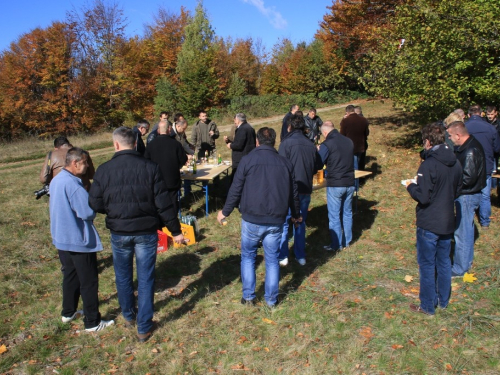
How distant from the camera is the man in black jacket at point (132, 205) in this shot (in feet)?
12.2

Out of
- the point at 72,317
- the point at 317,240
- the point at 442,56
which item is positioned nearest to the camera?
the point at 72,317

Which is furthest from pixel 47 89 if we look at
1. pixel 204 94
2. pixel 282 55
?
pixel 282 55

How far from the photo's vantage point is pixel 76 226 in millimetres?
4027

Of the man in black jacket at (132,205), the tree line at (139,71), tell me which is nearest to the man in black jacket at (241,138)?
the man in black jacket at (132,205)

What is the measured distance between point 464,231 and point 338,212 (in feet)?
5.66

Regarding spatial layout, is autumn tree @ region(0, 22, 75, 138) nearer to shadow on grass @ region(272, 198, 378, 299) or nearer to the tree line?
the tree line

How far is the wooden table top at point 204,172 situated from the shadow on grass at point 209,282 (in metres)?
2.02

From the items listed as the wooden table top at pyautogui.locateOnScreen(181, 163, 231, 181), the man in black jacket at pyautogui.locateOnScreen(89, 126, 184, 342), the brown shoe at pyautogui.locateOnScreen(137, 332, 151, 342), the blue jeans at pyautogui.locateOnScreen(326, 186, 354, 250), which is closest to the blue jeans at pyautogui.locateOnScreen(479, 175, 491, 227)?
the blue jeans at pyautogui.locateOnScreen(326, 186, 354, 250)

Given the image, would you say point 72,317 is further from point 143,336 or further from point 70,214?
point 70,214

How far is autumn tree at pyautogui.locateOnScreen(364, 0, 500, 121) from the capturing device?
30.8ft

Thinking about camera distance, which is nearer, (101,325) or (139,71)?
(101,325)

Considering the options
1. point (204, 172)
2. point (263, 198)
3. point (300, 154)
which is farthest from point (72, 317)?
point (204, 172)

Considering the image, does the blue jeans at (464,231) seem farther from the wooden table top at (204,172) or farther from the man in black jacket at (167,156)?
the wooden table top at (204,172)

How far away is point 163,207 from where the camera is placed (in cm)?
384
